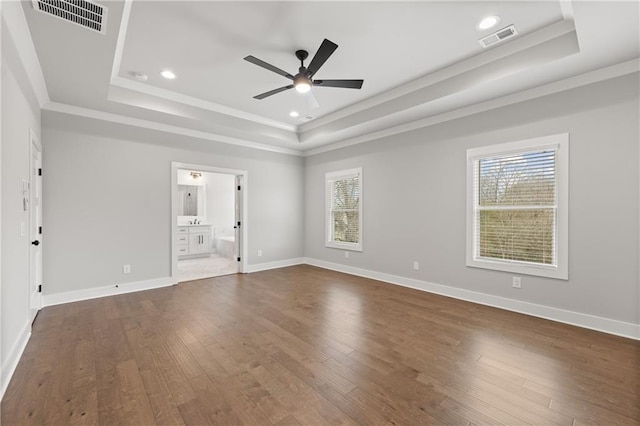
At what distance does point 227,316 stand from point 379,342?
6.19ft

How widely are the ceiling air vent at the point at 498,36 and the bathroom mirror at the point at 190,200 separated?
8.08 m

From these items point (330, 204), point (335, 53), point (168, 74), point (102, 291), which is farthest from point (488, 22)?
point (102, 291)

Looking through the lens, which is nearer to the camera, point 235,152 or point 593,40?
point 593,40

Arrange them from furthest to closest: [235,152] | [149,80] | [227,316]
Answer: [235,152], [149,80], [227,316]

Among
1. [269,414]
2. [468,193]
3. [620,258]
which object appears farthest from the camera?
[468,193]

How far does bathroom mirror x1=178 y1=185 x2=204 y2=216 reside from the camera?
852 centimetres

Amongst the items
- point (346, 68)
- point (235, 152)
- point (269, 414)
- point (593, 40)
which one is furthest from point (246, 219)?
point (593, 40)

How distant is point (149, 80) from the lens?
149 inches

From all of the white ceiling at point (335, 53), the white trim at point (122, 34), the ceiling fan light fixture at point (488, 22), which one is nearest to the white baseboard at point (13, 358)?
the white ceiling at point (335, 53)

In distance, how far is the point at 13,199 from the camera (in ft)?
7.91

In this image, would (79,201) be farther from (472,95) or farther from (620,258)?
(620,258)

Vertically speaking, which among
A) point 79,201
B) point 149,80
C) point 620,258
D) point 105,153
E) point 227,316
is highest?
point 149,80

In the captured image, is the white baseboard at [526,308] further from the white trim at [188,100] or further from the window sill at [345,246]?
the white trim at [188,100]

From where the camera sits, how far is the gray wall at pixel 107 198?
3.93 m
